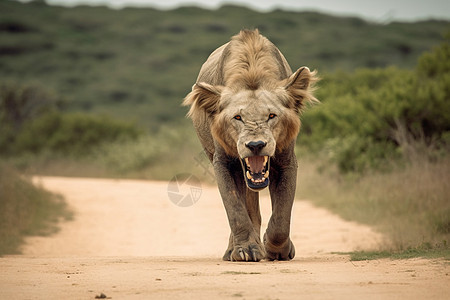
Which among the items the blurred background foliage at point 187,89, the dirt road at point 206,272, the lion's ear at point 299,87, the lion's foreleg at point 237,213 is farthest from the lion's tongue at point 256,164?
the blurred background foliage at point 187,89

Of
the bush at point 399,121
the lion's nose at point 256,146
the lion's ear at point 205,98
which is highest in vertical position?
the bush at point 399,121

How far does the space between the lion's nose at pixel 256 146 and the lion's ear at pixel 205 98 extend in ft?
2.92

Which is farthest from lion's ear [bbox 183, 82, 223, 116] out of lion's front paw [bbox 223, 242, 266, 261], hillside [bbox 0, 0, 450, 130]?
hillside [bbox 0, 0, 450, 130]

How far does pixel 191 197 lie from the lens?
60.3 feet

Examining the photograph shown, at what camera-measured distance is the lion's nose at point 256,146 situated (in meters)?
7.63

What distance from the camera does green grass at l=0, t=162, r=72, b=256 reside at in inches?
520

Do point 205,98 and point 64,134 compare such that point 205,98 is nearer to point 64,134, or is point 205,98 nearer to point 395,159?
point 395,159

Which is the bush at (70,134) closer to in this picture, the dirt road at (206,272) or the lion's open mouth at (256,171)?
the dirt road at (206,272)

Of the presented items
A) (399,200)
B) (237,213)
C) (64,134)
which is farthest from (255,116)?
(64,134)

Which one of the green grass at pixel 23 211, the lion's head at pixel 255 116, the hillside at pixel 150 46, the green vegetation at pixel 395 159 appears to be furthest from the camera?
the hillside at pixel 150 46

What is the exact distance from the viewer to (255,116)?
25.9 ft

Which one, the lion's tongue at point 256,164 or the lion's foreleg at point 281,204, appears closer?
the lion's tongue at point 256,164

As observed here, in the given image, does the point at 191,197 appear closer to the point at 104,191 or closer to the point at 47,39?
the point at 104,191

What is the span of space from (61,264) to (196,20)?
79.4 meters
